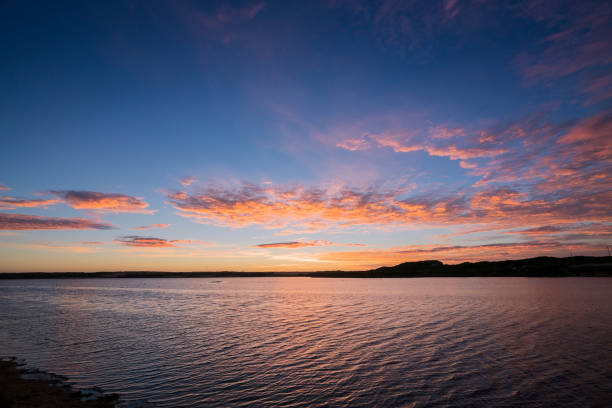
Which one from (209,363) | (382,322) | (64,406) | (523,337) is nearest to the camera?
(64,406)

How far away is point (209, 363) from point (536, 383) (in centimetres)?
2061

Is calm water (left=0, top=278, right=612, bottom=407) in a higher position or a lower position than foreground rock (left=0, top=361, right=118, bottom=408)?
lower

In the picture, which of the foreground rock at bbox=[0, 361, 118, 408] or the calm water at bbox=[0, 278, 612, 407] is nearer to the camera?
the foreground rock at bbox=[0, 361, 118, 408]

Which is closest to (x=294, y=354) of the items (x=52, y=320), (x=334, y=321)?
(x=334, y=321)

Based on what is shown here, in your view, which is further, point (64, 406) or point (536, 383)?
point (536, 383)

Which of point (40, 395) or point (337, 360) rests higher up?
point (40, 395)

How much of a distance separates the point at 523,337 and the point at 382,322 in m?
14.8

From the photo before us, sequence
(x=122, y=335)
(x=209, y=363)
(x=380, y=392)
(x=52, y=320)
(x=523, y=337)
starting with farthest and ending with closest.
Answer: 1. (x=52, y=320)
2. (x=122, y=335)
3. (x=523, y=337)
4. (x=209, y=363)
5. (x=380, y=392)

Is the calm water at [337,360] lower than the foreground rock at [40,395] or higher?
lower

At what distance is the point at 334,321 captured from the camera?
3972 cm

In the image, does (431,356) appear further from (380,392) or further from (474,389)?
(380,392)

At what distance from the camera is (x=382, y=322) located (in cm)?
3781

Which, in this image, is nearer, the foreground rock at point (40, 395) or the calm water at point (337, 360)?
the foreground rock at point (40, 395)

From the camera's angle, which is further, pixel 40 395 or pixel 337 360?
pixel 337 360
